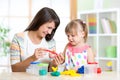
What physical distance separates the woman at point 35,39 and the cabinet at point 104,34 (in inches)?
70.4

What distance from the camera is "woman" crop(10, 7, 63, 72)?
2088mm

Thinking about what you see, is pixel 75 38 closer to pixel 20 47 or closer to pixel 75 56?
pixel 75 56

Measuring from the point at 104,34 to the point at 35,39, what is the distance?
1917 millimetres

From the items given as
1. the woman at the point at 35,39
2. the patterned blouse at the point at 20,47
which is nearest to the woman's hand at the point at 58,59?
the woman at the point at 35,39

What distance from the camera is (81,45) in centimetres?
215

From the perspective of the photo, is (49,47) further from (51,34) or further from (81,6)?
(81,6)

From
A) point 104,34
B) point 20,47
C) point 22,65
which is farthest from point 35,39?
point 104,34

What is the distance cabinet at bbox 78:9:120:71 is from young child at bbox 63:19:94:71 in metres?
1.78

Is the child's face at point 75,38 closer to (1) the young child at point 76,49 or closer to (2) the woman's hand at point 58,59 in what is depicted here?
(1) the young child at point 76,49

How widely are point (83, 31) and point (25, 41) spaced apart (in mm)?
477

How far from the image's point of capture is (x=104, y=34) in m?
3.97

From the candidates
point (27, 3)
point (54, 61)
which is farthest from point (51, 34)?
point (27, 3)

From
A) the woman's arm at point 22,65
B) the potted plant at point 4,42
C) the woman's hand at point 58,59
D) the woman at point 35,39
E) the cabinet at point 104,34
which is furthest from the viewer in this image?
the potted plant at point 4,42

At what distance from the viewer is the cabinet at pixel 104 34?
3.87 meters
